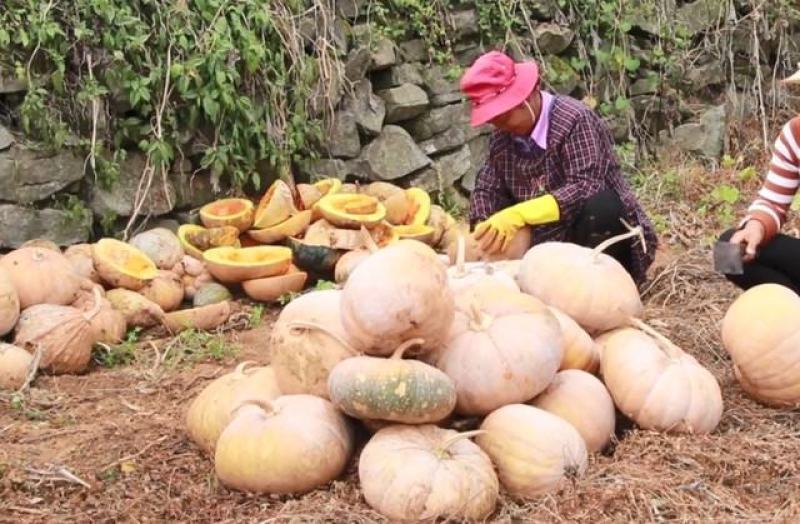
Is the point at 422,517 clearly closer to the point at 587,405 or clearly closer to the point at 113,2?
the point at 587,405

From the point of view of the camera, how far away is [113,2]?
5367mm

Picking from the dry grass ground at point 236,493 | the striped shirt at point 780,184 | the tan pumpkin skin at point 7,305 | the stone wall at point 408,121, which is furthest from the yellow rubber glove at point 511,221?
the stone wall at point 408,121

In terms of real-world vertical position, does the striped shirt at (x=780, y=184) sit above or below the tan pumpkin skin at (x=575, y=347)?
above

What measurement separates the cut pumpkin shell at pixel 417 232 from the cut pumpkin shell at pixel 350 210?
0.13 m

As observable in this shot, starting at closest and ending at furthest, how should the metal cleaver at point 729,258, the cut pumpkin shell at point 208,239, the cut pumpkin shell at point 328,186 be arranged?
the metal cleaver at point 729,258 < the cut pumpkin shell at point 208,239 < the cut pumpkin shell at point 328,186

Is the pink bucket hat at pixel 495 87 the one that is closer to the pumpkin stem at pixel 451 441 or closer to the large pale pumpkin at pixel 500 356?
the large pale pumpkin at pixel 500 356

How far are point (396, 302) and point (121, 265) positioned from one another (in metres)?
2.61

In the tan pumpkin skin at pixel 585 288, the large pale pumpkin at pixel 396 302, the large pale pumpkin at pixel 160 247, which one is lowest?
the large pale pumpkin at pixel 160 247

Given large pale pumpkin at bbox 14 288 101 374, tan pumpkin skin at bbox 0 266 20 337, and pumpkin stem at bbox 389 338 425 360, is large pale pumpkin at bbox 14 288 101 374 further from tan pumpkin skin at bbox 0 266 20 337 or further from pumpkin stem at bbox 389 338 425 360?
pumpkin stem at bbox 389 338 425 360

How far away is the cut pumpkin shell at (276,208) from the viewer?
220 inches

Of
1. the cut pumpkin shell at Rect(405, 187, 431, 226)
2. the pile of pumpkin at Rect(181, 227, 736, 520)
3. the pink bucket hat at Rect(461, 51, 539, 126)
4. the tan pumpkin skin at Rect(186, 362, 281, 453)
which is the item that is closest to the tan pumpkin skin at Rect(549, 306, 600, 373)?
the pile of pumpkin at Rect(181, 227, 736, 520)

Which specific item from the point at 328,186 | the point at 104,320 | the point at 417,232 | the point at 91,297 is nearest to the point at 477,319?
the point at 104,320

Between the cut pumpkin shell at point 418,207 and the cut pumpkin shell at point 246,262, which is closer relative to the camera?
the cut pumpkin shell at point 246,262

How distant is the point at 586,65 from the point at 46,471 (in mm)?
5337
